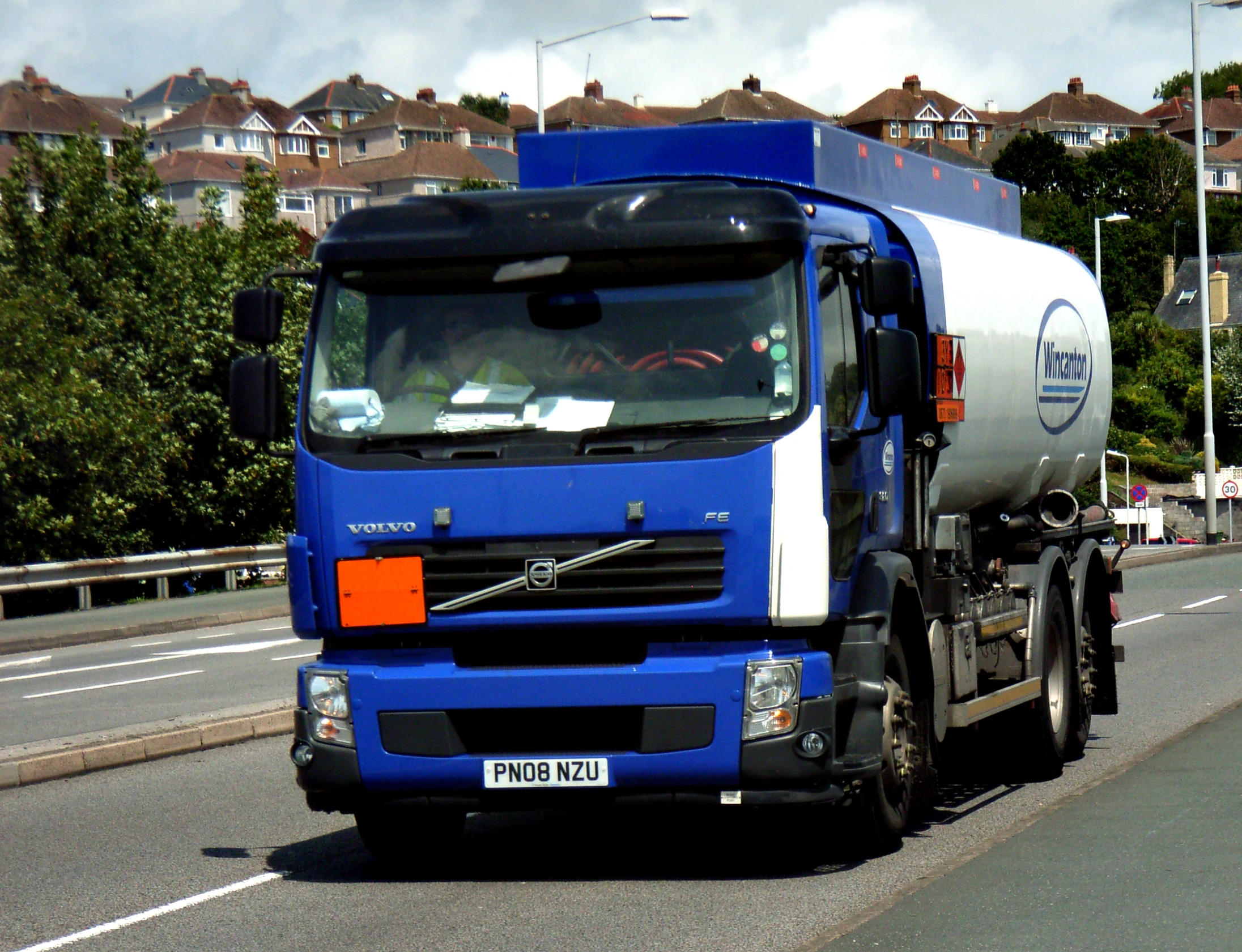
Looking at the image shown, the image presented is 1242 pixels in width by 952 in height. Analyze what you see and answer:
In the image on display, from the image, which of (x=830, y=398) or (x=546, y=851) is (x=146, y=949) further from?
(x=830, y=398)

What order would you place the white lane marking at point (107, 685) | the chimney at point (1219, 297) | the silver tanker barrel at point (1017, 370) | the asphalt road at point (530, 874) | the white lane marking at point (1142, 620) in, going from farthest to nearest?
the chimney at point (1219, 297) → the white lane marking at point (1142, 620) → the white lane marking at point (107, 685) → the silver tanker barrel at point (1017, 370) → the asphalt road at point (530, 874)

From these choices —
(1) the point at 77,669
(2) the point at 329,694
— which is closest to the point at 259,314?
(2) the point at 329,694

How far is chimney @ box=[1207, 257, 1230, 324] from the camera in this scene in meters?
115

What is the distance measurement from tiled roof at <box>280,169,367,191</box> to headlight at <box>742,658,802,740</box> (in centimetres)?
15105

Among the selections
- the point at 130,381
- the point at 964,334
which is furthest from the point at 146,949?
the point at 130,381

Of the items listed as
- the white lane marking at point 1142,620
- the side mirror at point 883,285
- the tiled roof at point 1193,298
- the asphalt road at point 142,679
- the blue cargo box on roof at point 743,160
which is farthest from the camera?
the tiled roof at point 1193,298

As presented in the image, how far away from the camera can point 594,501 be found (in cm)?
704

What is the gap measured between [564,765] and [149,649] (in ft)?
50.7

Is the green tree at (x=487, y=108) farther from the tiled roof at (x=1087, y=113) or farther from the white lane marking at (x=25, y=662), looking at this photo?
the white lane marking at (x=25, y=662)

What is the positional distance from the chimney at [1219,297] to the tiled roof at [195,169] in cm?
7540

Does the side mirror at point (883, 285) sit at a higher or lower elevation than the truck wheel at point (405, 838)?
higher

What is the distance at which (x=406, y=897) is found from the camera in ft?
24.0

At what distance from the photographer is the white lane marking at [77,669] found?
18.5 metres

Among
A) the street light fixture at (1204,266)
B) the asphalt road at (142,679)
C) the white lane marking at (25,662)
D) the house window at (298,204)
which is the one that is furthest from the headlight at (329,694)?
the house window at (298,204)
